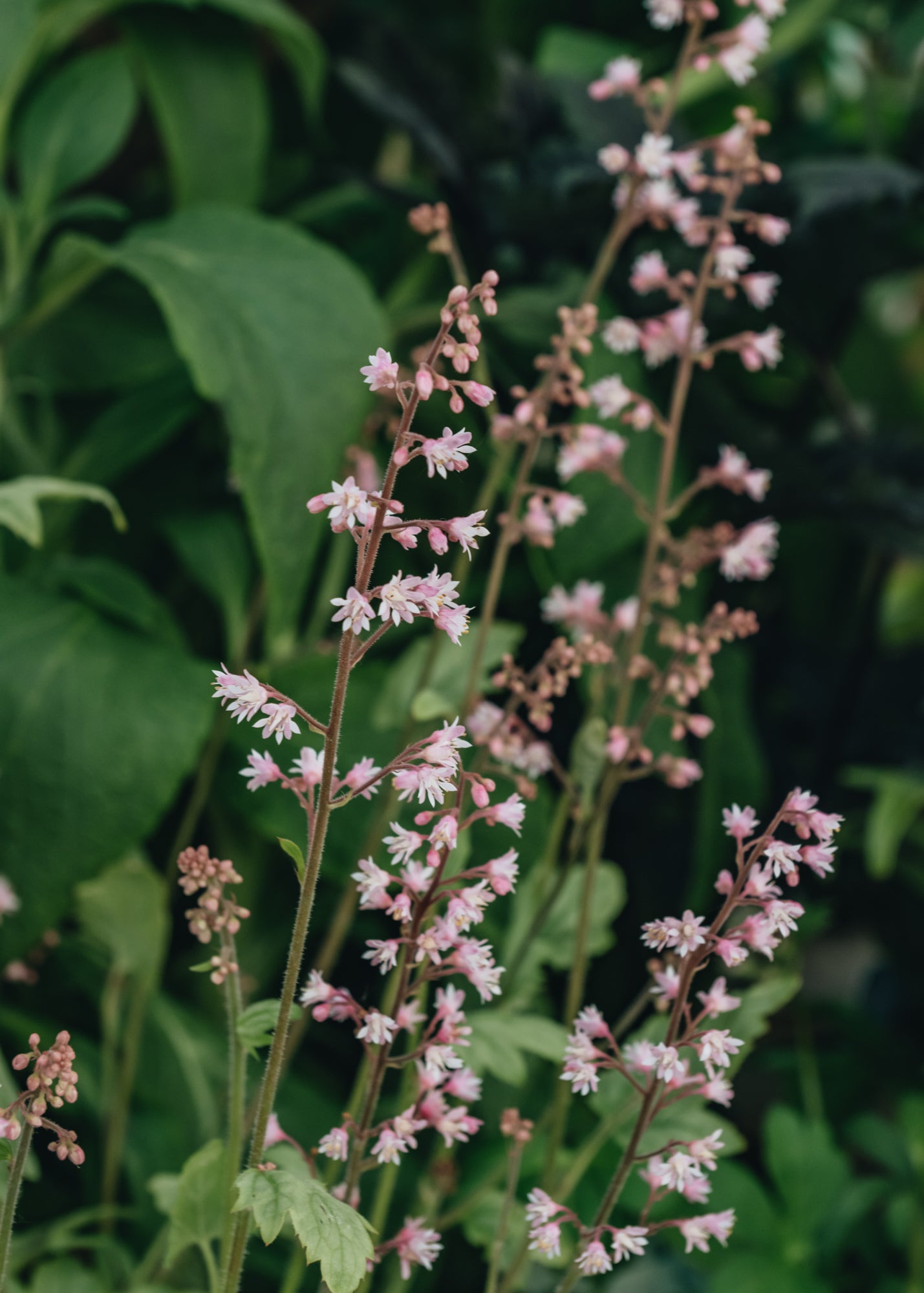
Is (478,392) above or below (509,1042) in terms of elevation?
above

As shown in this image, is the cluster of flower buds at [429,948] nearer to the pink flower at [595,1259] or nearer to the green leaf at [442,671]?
the pink flower at [595,1259]

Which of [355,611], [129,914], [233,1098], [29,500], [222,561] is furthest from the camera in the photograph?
[222,561]

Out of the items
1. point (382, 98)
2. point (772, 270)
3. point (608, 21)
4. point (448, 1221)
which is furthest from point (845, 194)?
point (448, 1221)

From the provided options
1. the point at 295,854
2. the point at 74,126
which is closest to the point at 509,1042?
the point at 295,854

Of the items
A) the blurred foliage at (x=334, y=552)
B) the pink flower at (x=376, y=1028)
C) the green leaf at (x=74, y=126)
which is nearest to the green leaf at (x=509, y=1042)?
the blurred foliage at (x=334, y=552)

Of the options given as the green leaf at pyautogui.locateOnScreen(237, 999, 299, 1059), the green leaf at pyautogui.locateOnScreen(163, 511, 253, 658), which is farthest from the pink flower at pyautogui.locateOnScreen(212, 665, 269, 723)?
the green leaf at pyautogui.locateOnScreen(163, 511, 253, 658)

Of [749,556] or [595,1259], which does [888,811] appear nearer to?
[749,556]
